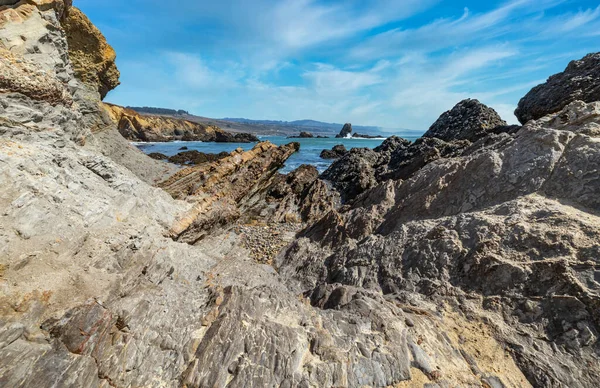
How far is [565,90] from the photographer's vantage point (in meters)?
26.0

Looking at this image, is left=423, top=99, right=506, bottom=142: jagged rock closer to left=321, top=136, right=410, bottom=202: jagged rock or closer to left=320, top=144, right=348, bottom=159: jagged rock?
left=321, top=136, right=410, bottom=202: jagged rock

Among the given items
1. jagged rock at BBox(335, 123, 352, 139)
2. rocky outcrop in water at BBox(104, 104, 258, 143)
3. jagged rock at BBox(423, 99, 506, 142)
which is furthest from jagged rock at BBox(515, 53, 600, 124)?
jagged rock at BBox(335, 123, 352, 139)

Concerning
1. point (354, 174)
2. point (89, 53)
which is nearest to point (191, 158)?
point (89, 53)

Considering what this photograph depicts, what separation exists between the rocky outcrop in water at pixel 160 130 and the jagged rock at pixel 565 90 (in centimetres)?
8209

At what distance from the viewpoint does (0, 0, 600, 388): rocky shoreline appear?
450 centimetres

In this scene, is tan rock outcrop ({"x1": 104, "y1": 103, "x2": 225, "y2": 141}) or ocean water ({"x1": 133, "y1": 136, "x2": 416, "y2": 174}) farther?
tan rock outcrop ({"x1": 104, "y1": 103, "x2": 225, "y2": 141})

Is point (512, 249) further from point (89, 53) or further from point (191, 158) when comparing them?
point (191, 158)

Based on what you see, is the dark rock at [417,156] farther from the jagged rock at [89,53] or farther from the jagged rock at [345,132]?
the jagged rock at [345,132]

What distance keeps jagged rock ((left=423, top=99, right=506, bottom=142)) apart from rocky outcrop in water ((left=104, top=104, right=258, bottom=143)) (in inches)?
2906

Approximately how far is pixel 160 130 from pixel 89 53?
78619 millimetres

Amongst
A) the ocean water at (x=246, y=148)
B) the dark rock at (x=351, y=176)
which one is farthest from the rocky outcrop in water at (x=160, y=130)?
the dark rock at (x=351, y=176)

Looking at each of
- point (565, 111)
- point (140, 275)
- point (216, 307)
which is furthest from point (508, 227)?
point (140, 275)

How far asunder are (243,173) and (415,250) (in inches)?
709

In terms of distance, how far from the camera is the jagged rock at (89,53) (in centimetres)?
2316
